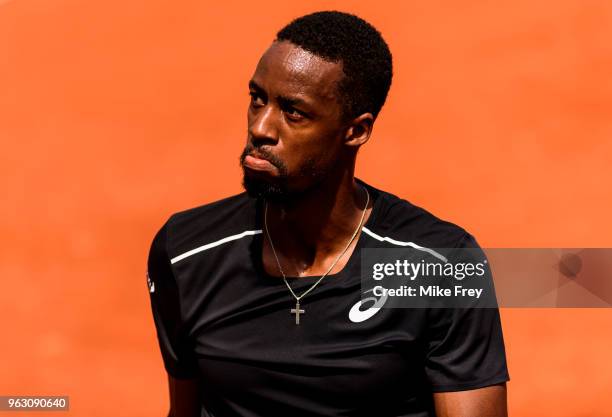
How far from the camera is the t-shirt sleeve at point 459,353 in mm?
4133

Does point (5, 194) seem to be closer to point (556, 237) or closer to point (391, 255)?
point (556, 237)

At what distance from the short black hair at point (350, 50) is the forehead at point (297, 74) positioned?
29mm

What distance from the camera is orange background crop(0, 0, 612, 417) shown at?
7855 millimetres

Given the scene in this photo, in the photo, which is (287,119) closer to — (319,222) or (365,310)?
(319,222)

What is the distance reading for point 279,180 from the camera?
4152 millimetres

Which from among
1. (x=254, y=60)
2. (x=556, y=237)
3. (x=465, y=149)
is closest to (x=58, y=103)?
(x=254, y=60)

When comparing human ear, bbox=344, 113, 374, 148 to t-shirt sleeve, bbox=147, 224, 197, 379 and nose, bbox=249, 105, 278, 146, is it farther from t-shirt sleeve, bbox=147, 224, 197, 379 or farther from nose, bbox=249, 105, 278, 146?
t-shirt sleeve, bbox=147, 224, 197, 379

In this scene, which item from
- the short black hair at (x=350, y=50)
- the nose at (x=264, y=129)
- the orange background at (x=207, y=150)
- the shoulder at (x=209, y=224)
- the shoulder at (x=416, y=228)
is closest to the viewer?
the nose at (x=264, y=129)

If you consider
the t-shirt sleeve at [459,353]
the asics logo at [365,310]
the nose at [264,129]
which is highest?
the nose at [264,129]

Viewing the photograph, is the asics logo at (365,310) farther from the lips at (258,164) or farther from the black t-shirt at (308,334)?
the lips at (258,164)

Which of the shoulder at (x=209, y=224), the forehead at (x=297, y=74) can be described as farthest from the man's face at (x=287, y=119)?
the shoulder at (x=209, y=224)

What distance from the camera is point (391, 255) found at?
14.0 feet

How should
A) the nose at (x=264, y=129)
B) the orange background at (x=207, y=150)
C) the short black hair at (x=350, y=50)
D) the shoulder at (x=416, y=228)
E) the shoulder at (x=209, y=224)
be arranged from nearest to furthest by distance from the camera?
the nose at (x=264, y=129) → the short black hair at (x=350, y=50) → the shoulder at (x=416, y=228) → the shoulder at (x=209, y=224) → the orange background at (x=207, y=150)

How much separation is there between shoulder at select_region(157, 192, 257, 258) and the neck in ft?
0.44
